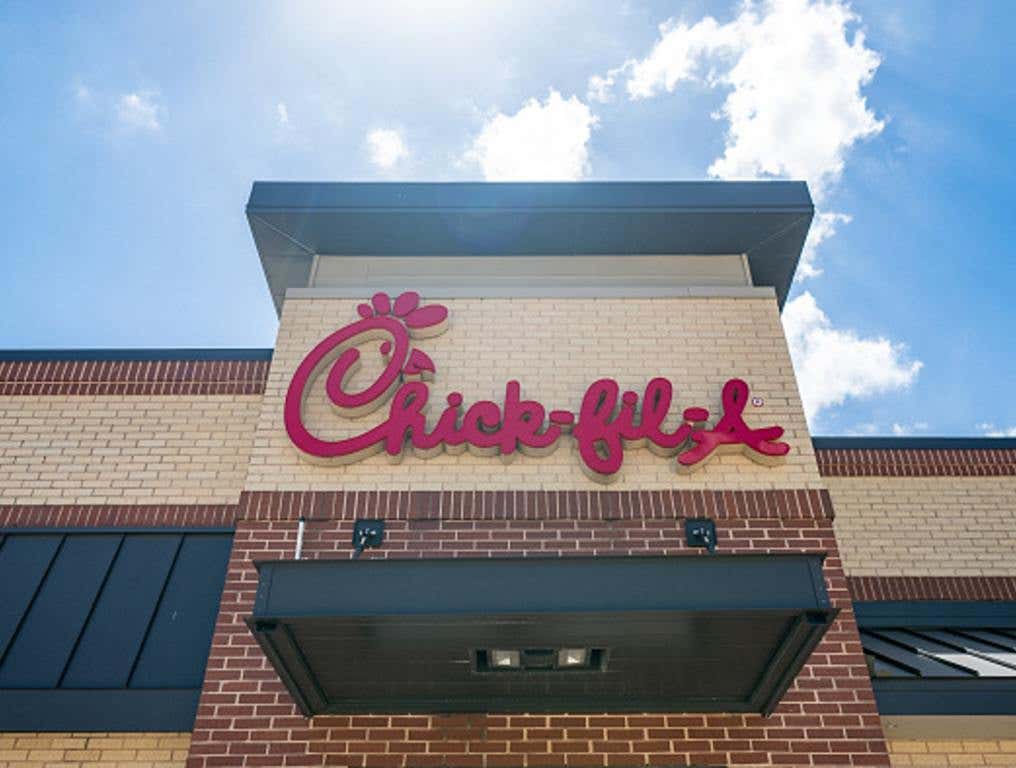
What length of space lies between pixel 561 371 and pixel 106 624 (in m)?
4.84

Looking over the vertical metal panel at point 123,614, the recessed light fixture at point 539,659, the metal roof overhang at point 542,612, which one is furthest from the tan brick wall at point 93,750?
the recessed light fixture at point 539,659

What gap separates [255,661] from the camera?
6.45m

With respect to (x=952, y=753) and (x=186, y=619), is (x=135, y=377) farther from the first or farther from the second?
(x=952, y=753)

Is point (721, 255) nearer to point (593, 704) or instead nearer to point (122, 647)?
point (593, 704)

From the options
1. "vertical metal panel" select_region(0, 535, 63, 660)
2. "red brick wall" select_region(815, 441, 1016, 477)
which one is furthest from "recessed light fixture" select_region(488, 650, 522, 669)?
"red brick wall" select_region(815, 441, 1016, 477)

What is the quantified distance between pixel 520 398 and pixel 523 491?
3.59 ft

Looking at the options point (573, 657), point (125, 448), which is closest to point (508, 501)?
point (573, 657)

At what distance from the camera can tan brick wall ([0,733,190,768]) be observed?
20.8 ft

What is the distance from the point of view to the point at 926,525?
998cm

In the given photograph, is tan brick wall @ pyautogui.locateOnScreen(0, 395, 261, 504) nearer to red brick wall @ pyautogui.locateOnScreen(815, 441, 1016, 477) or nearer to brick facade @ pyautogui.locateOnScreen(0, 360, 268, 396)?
brick facade @ pyautogui.locateOnScreen(0, 360, 268, 396)

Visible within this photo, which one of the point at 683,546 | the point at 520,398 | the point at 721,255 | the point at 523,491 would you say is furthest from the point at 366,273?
the point at 683,546

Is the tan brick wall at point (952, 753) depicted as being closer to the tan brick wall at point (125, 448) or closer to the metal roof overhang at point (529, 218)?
the metal roof overhang at point (529, 218)

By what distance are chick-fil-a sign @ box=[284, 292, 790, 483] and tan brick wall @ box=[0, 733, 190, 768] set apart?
2653 millimetres

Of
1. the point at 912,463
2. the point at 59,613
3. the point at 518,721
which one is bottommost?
the point at 518,721
